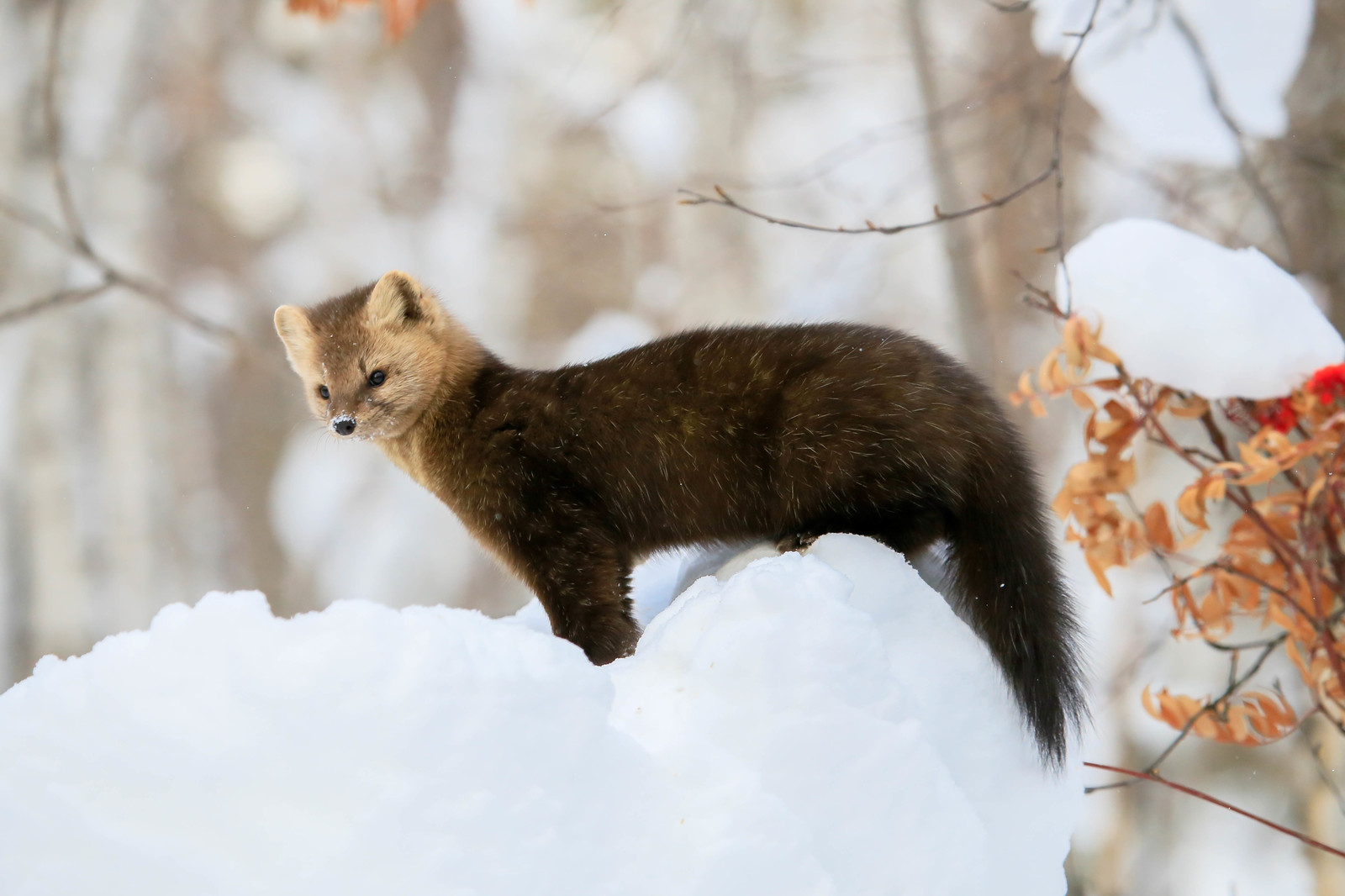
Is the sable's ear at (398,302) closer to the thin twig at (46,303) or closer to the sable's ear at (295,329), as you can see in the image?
the sable's ear at (295,329)

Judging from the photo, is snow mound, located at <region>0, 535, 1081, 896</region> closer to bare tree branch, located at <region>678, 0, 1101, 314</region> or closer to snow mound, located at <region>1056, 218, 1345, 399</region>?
snow mound, located at <region>1056, 218, 1345, 399</region>

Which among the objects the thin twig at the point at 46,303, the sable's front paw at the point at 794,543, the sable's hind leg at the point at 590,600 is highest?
the thin twig at the point at 46,303

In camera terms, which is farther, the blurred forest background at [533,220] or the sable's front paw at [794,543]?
the blurred forest background at [533,220]

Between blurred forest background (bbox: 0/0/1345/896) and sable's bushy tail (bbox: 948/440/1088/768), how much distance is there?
189cm

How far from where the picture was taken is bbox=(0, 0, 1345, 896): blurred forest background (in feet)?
12.2

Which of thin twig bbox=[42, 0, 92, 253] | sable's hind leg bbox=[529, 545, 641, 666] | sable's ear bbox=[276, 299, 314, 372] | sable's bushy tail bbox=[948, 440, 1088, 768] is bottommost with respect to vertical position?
sable's bushy tail bbox=[948, 440, 1088, 768]

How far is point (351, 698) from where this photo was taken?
1.14m

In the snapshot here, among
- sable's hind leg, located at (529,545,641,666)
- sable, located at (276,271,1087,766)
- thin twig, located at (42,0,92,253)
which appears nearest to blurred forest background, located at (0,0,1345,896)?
thin twig, located at (42,0,92,253)

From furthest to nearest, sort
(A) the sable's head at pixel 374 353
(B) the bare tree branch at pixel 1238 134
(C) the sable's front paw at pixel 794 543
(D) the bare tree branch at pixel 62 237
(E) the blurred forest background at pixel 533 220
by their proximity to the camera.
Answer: (D) the bare tree branch at pixel 62 237
(E) the blurred forest background at pixel 533 220
(B) the bare tree branch at pixel 1238 134
(A) the sable's head at pixel 374 353
(C) the sable's front paw at pixel 794 543

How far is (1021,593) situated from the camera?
5.76 feet

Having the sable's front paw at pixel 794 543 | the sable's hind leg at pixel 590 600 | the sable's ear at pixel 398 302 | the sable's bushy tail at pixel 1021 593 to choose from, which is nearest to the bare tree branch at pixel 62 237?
the sable's ear at pixel 398 302

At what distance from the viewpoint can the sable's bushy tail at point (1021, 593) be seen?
1.64m

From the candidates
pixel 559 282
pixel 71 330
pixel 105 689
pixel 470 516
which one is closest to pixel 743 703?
pixel 105 689

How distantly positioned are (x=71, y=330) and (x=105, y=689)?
165 inches
